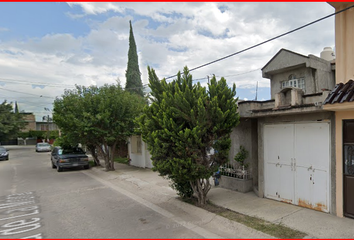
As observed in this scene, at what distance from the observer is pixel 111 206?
6555mm

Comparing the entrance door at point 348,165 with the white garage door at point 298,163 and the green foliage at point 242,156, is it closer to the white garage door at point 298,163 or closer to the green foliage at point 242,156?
the white garage door at point 298,163

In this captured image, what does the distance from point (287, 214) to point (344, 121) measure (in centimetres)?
246

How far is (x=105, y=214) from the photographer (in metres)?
5.84

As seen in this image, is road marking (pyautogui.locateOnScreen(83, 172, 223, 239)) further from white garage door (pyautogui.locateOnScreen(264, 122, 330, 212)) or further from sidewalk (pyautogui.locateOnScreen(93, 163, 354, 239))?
white garage door (pyautogui.locateOnScreen(264, 122, 330, 212))

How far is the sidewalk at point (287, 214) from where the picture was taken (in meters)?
4.36

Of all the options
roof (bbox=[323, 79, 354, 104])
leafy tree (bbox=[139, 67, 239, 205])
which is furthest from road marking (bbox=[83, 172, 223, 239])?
roof (bbox=[323, 79, 354, 104])

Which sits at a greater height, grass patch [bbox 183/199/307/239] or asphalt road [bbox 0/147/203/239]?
grass patch [bbox 183/199/307/239]

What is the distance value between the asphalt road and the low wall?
2.87m

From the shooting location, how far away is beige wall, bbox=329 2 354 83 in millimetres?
5035

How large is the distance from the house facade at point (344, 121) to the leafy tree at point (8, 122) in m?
39.6

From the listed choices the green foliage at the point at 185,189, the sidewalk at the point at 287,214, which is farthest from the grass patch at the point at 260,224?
the green foliage at the point at 185,189

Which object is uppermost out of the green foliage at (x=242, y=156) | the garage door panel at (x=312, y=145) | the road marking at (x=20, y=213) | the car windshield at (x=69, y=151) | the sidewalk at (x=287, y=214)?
the garage door panel at (x=312, y=145)

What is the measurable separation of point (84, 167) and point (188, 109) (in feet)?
37.2

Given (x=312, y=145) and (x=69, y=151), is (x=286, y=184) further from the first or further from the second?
(x=69, y=151)
